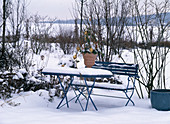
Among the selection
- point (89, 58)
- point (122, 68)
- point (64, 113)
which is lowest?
point (64, 113)

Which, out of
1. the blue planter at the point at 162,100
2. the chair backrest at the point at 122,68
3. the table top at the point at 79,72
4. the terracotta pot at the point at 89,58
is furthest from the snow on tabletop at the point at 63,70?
the blue planter at the point at 162,100

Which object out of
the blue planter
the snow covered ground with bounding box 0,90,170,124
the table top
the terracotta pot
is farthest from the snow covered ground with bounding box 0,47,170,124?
the terracotta pot

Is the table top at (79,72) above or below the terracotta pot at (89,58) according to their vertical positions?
below

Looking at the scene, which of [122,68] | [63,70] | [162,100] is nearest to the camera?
[63,70]

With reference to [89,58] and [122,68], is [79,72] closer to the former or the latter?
[89,58]

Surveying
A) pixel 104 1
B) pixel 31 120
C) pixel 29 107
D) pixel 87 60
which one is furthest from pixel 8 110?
pixel 104 1

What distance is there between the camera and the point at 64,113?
374 centimetres

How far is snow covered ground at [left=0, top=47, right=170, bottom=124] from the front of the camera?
323 centimetres

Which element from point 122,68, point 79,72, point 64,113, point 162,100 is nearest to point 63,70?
point 79,72

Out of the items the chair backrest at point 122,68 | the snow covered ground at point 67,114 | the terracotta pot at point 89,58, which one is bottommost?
the snow covered ground at point 67,114

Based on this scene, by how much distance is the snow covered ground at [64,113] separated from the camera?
3.23 m

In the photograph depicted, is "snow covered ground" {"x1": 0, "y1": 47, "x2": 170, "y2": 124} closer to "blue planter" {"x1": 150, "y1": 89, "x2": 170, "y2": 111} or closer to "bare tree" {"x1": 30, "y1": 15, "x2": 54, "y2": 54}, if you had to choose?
"blue planter" {"x1": 150, "y1": 89, "x2": 170, "y2": 111}

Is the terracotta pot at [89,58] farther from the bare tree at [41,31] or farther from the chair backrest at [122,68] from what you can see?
the bare tree at [41,31]

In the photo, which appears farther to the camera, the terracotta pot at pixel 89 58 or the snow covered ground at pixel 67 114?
the terracotta pot at pixel 89 58
